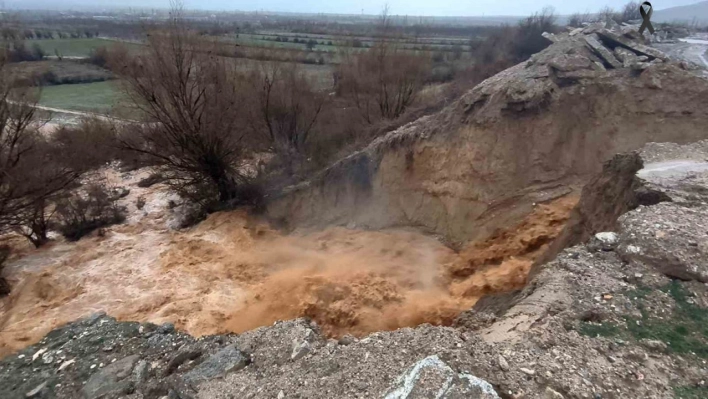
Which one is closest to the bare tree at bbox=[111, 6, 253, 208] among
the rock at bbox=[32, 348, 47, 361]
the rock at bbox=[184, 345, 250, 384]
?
the rock at bbox=[32, 348, 47, 361]

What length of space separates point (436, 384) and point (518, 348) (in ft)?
3.31

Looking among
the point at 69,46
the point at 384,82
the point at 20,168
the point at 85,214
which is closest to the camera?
the point at 20,168

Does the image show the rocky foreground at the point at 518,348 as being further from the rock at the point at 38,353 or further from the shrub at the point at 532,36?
the shrub at the point at 532,36

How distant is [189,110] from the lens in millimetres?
13297

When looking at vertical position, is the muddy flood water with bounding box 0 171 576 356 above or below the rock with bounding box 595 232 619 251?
below

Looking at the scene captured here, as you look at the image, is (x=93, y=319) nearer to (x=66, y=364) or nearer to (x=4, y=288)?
(x=66, y=364)

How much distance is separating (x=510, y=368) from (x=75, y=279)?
10924 millimetres

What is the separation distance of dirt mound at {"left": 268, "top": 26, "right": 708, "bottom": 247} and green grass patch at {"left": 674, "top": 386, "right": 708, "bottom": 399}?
19.1 feet

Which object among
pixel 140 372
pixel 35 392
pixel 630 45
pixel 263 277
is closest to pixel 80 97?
pixel 263 277

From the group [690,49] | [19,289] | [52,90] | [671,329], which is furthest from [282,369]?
[52,90]

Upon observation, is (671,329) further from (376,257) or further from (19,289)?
(19,289)

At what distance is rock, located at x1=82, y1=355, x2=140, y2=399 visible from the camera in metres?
6.01

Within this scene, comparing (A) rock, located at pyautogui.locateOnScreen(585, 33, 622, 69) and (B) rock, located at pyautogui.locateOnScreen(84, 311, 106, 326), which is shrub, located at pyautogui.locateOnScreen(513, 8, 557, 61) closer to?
(A) rock, located at pyautogui.locateOnScreen(585, 33, 622, 69)

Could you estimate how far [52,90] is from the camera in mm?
39281
